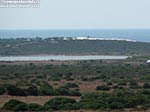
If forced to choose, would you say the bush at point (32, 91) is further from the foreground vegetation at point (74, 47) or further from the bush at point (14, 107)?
the foreground vegetation at point (74, 47)

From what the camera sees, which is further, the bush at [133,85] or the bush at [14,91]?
the bush at [133,85]

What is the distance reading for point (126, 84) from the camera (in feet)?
185

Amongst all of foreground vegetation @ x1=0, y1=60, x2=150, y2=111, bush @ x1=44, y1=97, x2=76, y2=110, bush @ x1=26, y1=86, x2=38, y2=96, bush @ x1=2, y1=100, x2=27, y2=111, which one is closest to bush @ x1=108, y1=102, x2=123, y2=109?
foreground vegetation @ x1=0, y1=60, x2=150, y2=111

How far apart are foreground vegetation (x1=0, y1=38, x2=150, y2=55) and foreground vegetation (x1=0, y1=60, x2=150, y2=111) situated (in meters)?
36.6

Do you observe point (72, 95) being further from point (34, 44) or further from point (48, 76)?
point (34, 44)

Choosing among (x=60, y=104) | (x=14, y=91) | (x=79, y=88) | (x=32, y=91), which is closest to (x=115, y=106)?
(x=60, y=104)

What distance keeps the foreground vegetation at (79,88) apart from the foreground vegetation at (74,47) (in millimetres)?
36586

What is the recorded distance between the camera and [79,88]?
51.9 meters

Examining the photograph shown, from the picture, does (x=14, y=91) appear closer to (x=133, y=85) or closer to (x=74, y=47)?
(x=133, y=85)

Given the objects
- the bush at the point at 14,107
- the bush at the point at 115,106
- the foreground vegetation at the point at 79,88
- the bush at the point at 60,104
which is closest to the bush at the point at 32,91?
the foreground vegetation at the point at 79,88

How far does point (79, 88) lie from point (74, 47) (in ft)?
272

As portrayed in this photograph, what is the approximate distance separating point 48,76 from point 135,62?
98.7 ft

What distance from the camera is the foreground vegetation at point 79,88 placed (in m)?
36.3

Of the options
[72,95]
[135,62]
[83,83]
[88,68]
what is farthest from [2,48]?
[72,95]
